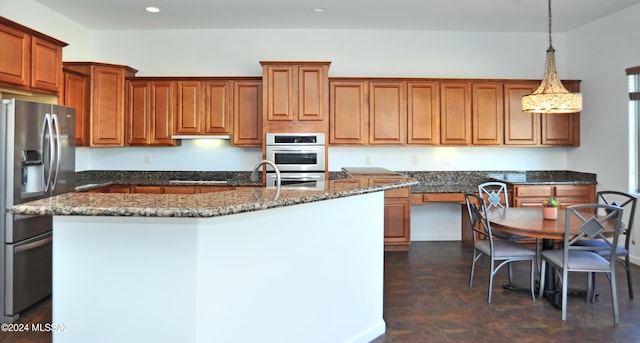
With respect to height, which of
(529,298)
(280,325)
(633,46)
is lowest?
(529,298)

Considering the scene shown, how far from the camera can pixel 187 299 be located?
182 cm

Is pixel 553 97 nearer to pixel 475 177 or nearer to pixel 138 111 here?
pixel 475 177

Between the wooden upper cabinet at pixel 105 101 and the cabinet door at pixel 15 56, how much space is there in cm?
147

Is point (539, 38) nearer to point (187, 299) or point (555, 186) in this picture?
point (555, 186)

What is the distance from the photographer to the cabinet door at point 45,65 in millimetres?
3430

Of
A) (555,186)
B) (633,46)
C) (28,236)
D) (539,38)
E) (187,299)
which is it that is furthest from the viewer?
(539,38)

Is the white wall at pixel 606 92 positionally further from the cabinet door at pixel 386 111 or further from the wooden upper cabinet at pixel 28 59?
the wooden upper cabinet at pixel 28 59

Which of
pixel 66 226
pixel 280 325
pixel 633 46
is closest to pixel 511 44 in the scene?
pixel 633 46

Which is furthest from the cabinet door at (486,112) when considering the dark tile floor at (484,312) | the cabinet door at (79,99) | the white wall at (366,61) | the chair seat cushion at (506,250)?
the cabinet door at (79,99)

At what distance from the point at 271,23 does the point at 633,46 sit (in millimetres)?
4170

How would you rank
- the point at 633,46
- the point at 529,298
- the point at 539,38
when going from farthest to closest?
the point at 539,38 < the point at 633,46 < the point at 529,298

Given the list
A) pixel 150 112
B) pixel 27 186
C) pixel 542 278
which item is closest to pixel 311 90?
pixel 150 112

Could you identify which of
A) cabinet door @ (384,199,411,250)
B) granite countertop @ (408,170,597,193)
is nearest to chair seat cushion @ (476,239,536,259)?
cabinet door @ (384,199,411,250)

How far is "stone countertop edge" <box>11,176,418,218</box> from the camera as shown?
5.46ft
